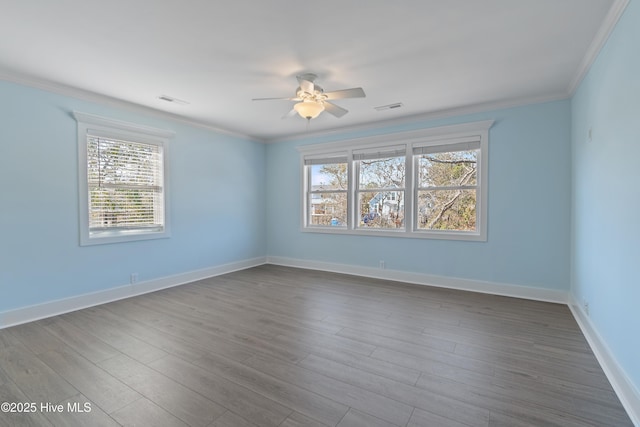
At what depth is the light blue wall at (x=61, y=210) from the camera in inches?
122

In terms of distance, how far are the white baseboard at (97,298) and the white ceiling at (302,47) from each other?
2.47m

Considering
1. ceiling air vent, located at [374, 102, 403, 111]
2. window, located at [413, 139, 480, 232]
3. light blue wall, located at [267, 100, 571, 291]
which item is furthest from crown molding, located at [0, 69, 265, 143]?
window, located at [413, 139, 480, 232]

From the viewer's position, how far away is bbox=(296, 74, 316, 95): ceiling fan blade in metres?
2.92

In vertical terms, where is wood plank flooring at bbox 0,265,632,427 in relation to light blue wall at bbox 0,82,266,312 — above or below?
below

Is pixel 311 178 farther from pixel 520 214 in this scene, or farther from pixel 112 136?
pixel 520 214

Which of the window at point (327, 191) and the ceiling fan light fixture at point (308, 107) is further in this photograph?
the window at point (327, 191)

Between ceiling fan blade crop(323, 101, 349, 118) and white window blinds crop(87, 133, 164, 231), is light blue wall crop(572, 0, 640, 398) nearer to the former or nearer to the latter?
ceiling fan blade crop(323, 101, 349, 118)

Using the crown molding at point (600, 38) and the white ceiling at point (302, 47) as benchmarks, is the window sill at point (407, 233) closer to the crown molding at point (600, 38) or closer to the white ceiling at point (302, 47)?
the white ceiling at point (302, 47)

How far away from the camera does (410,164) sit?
187 inches

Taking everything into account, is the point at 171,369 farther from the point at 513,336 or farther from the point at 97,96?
the point at 97,96

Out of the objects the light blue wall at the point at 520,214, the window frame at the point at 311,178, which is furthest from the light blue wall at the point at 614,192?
the window frame at the point at 311,178

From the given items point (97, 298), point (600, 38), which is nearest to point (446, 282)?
point (600, 38)

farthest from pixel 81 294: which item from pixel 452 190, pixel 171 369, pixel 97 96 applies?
pixel 452 190

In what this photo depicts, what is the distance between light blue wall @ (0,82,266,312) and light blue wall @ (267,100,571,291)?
3.36 m
